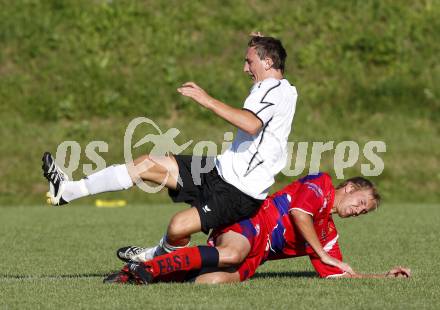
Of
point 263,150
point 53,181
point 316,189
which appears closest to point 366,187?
point 316,189

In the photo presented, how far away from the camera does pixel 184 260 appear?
7387 mm

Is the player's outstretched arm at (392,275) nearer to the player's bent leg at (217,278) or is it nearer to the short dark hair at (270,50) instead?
the player's bent leg at (217,278)

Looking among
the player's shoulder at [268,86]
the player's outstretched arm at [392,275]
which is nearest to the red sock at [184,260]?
the player's outstretched arm at [392,275]

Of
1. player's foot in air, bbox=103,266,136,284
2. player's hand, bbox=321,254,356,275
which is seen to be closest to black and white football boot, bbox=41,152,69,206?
player's foot in air, bbox=103,266,136,284

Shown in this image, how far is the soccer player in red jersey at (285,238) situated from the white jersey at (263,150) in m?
0.32

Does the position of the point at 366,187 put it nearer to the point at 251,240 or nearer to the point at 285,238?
the point at 285,238

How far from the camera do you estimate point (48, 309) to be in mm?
6312

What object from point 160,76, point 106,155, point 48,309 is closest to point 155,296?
point 48,309

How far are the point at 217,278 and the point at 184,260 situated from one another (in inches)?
14.8

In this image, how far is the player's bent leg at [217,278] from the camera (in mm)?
7609

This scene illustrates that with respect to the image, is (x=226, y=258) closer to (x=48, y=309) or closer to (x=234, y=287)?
(x=234, y=287)

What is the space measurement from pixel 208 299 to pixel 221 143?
14.2m

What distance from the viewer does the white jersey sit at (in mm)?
7750

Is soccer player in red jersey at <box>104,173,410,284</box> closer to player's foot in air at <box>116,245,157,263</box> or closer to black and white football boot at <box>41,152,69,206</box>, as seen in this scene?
player's foot in air at <box>116,245,157,263</box>
